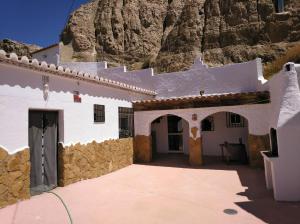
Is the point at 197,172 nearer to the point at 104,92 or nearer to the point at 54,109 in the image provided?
the point at 104,92

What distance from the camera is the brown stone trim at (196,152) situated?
38.9ft

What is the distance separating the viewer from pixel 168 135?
15938 millimetres

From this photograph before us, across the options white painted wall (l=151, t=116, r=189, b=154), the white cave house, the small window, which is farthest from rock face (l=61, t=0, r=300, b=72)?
the small window

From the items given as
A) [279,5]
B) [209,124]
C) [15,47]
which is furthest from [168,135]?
[15,47]

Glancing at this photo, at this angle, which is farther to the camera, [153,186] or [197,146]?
[197,146]

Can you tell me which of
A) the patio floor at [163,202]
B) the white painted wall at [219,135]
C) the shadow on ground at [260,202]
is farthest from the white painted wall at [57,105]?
the white painted wall at [219,135]

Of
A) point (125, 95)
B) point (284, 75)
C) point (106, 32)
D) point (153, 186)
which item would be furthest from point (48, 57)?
point (284, 75)

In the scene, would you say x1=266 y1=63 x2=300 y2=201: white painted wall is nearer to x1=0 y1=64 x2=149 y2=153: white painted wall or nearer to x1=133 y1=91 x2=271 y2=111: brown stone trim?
x1=133 y1=91 x2=271 y2=111: brown stone trim

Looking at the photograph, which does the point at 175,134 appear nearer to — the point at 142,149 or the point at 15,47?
the point at 142,149

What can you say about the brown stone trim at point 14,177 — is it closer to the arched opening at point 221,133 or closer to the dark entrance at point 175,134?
the arched opening at point 221,133

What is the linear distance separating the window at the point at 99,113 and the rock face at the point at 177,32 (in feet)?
52.2

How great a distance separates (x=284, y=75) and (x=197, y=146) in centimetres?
608

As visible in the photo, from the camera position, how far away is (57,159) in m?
8.51

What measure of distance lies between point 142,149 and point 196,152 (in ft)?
9.74
